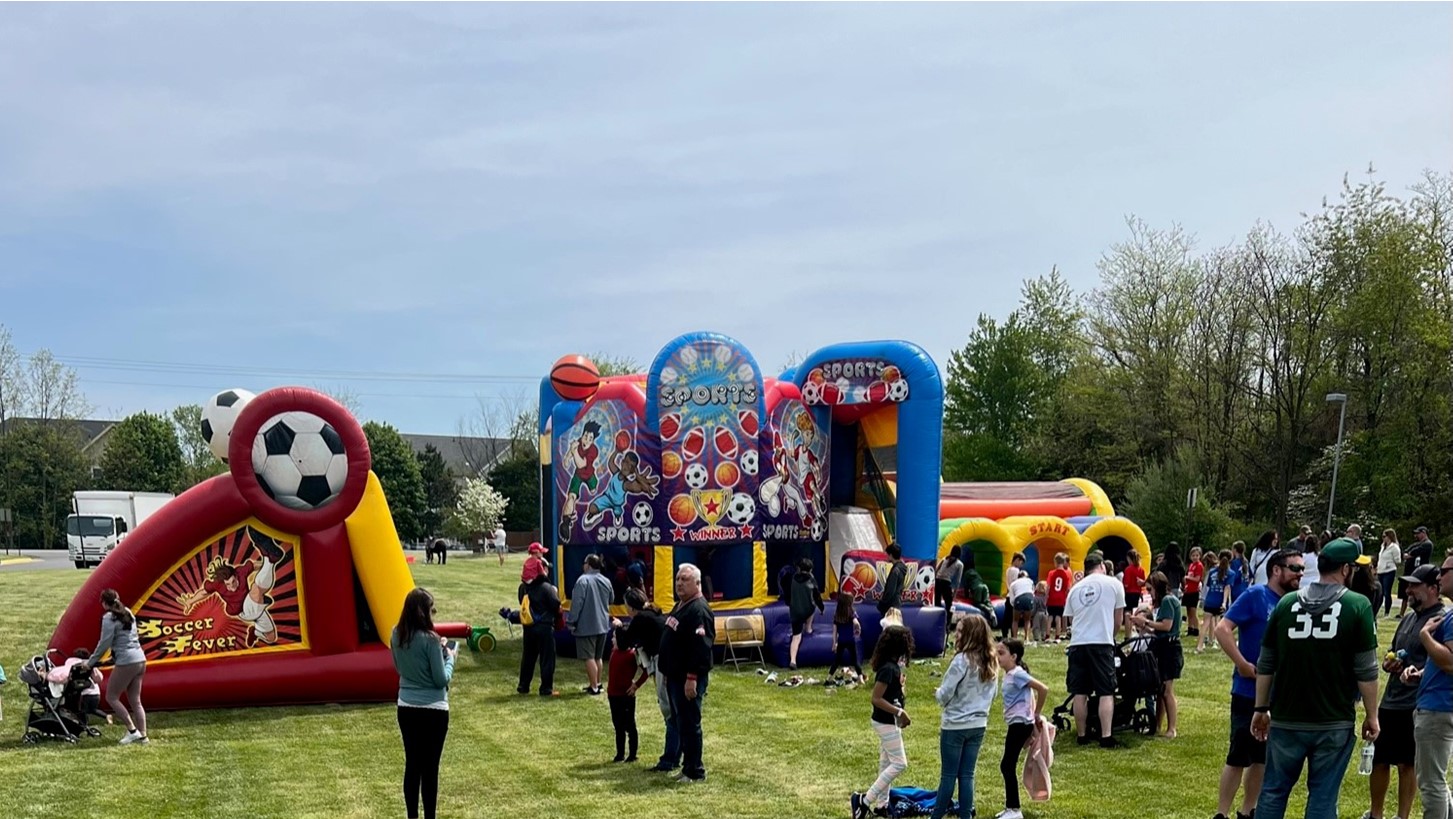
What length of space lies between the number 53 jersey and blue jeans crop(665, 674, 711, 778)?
13.6 ft

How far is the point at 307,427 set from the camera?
1219 cm

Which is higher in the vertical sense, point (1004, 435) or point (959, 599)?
point (1004, 435)

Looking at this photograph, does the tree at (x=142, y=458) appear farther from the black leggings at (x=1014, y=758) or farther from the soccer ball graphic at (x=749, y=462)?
the black leggings at (x=1014, y=758)

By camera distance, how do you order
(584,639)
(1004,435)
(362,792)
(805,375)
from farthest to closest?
(1004,435), (805,375), (584,639), (362,792)

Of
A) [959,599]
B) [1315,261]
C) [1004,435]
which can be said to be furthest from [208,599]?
[1004,435]

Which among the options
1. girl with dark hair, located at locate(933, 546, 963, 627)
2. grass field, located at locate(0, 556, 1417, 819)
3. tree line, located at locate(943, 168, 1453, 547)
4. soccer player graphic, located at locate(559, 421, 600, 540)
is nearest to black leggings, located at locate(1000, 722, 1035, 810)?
grass field, located at locate(0, 556, 1417, 819)

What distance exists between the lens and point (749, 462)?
53.0 feet

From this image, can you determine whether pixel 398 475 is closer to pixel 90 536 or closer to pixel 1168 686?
pixel 90 536

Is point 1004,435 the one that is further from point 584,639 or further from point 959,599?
point 584,639

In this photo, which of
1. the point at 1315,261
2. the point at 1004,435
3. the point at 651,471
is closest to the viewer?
the point at 651,471

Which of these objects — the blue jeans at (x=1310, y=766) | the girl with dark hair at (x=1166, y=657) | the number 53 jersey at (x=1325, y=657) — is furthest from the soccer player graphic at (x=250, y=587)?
the number 53 jersey at (x=1325, y=657)

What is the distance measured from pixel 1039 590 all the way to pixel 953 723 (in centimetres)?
1107

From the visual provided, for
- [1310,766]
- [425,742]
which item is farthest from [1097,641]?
[425,742]

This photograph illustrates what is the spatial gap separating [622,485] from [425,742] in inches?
356
